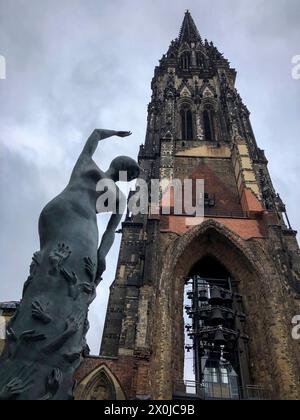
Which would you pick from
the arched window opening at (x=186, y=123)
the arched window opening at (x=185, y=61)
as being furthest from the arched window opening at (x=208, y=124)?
the arched window opening at (x=185, y=61)

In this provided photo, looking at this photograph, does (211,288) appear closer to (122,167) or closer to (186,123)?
(122,167)

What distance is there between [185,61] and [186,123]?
10239 mm

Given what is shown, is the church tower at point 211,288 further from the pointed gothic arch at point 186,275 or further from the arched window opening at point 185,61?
the arched window opening at point 185,61

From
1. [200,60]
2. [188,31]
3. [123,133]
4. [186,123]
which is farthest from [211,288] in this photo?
[188,31]

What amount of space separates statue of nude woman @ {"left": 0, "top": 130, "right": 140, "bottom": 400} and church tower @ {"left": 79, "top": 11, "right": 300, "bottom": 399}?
21.4 ft

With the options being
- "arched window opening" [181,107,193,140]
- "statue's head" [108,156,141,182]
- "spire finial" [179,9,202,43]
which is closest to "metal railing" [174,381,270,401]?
"statue's head" [108,156,141,182]

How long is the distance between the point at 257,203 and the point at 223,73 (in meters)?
12.5

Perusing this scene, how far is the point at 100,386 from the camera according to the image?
9.19 metres

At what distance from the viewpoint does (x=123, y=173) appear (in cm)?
374

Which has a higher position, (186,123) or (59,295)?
(186,123)

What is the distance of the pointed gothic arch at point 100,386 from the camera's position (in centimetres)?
884

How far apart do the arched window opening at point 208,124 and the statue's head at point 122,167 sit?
53.7 ft

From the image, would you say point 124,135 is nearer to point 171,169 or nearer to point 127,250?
point 127,250

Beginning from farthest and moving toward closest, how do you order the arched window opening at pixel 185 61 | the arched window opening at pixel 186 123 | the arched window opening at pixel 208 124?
the arched window opening at pixel 185 61, the arched window opening at pixel 208 124, the arched window opening at pixel 186 123
